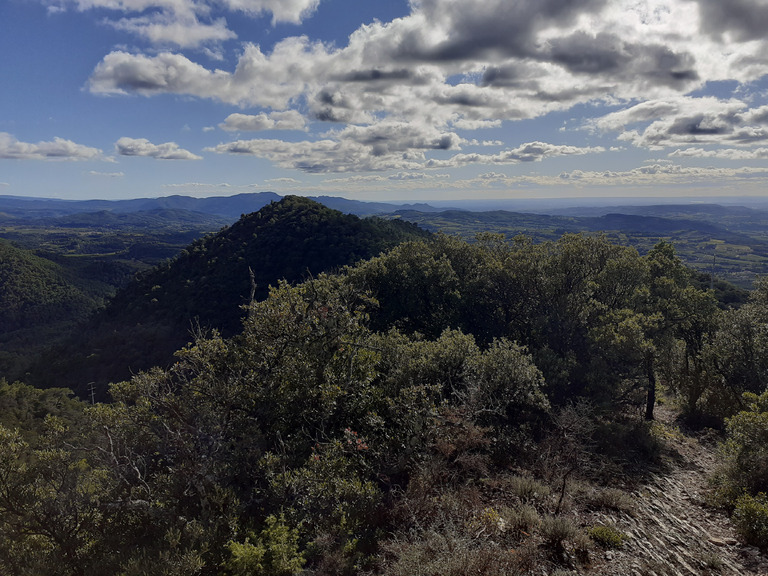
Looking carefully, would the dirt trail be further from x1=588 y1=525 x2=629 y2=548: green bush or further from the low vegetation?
the low vegetation

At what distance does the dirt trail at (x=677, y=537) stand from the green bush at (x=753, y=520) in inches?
11.8

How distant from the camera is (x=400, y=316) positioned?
31094 mm

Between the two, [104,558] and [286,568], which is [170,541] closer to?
[104,558]

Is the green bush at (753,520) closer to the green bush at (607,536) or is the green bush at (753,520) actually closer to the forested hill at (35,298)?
the green bush at (607,536)

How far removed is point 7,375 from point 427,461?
8529 centimetres

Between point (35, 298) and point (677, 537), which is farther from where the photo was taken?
point (35, 298)

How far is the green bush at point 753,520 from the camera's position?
36.0 feet

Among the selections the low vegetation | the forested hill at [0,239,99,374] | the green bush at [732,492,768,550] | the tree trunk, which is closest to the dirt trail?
the green bush at [732,492,768,550]

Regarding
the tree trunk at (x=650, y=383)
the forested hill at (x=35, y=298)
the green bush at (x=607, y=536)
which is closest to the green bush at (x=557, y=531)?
the green bush at (x=607, y=536)

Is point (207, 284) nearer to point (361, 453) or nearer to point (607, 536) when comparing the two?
point (361, 453)

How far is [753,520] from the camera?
11297mm

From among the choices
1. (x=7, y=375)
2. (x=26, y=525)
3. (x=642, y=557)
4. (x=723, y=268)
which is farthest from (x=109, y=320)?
(x=723, y=268)

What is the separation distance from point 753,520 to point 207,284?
71489 mm

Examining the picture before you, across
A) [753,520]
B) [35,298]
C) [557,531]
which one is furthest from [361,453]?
[35,298]
